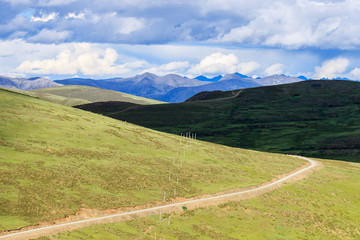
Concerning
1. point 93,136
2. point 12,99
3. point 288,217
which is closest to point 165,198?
point 288,217

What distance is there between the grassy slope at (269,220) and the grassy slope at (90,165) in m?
6.73

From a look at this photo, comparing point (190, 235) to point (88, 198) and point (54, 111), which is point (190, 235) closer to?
point (88, 198)

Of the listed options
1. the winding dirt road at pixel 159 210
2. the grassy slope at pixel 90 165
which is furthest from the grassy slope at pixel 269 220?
the grassy slope at pixel 90 165

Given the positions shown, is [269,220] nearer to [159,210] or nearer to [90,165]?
[159,210]

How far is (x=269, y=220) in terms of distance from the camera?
7031 centimetres

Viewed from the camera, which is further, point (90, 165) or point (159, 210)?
point (90, 165)

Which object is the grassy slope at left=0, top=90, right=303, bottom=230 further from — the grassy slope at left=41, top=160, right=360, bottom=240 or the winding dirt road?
the grassy slope at left=41, top=160, right=360, bottom=240

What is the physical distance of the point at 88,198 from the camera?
61469 mm

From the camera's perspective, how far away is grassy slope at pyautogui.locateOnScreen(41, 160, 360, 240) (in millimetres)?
55775

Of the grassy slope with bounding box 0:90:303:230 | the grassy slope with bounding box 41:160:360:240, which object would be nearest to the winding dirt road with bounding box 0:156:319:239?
the grassy slope with bounding box 41:160:360:240

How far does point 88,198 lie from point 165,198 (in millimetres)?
14532

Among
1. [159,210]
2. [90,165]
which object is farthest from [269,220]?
[90,165]

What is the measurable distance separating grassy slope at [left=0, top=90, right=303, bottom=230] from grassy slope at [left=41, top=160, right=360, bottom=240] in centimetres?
673

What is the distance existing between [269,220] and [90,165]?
36377mm
